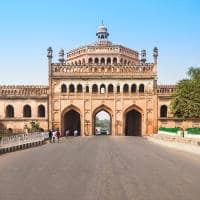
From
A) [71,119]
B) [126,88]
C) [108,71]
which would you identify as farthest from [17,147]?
[71,119]

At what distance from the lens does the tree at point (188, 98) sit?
43.9 meters

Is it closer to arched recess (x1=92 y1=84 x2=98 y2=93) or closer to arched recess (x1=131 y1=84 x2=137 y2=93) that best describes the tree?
arched recess (x1=131 y1=84 x2=137 y2=93)

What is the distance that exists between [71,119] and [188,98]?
17.9 meters

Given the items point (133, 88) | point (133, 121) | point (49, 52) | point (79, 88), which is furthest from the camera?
point (133, 121)

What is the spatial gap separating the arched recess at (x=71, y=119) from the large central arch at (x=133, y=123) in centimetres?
658

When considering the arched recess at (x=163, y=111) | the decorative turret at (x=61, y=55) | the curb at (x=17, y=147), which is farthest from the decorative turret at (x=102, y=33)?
the curb at (x=17, y=147)

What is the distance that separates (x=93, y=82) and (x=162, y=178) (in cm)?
3962

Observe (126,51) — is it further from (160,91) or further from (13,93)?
(13,93)

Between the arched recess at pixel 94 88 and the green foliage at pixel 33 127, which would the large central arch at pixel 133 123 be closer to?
the arched recess at pixel 94 88

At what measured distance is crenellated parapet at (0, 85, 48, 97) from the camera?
5162cm

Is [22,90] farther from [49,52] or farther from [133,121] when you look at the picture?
[133,121]

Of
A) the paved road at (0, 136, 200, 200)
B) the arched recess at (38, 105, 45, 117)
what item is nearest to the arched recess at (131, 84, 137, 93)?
the arched recess at (38, 105, 45, 117)

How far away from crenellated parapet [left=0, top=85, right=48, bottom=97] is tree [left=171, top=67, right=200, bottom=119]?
16835 millimetres

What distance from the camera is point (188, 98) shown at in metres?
44.4
